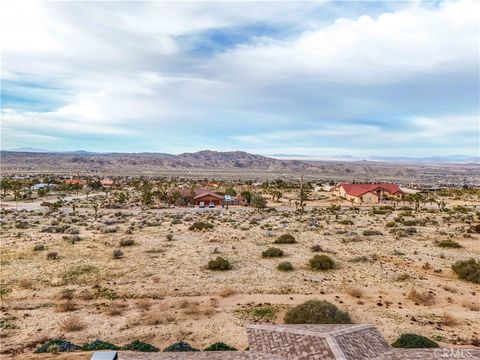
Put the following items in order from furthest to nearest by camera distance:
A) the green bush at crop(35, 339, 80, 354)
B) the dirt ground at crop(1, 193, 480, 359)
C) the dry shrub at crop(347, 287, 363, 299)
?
the dry shrub at crop(347, 287, 363, 299) < the dirt ground at crop(1, 193, 480, 359) < the green bush at crop(35, 339, 80, 354)

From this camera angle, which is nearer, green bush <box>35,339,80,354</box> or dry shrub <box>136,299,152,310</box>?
green bush <box>35,339,80,354</box>

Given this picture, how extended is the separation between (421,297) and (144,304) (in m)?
14.7

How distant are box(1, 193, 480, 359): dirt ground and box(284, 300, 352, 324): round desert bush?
1.52 m

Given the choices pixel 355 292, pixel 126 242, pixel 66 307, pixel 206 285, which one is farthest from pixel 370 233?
pixel 66 307

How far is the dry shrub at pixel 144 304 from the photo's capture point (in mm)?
18797

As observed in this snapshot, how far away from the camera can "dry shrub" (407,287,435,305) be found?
790 inches

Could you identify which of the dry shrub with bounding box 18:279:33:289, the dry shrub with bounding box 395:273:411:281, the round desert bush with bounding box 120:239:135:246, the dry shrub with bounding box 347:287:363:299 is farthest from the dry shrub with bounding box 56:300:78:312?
the dry shrub with bounding box 395:273:411:281

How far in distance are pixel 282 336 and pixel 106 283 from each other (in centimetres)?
1413

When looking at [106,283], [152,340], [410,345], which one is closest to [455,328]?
[410,345]

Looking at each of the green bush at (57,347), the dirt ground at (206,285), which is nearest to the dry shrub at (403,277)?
the dirt ground at (206,285)

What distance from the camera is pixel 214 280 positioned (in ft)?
76.9

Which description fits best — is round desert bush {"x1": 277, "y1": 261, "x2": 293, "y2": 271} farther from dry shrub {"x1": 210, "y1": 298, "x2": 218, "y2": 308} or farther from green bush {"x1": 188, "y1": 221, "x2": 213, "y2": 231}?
green bush {"x1": 188, "y1": 221, "x2": 213, "y2": 231}

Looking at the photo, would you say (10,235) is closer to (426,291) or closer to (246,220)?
(246,220)

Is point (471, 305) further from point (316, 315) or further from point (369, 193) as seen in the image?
point (369, 193)
